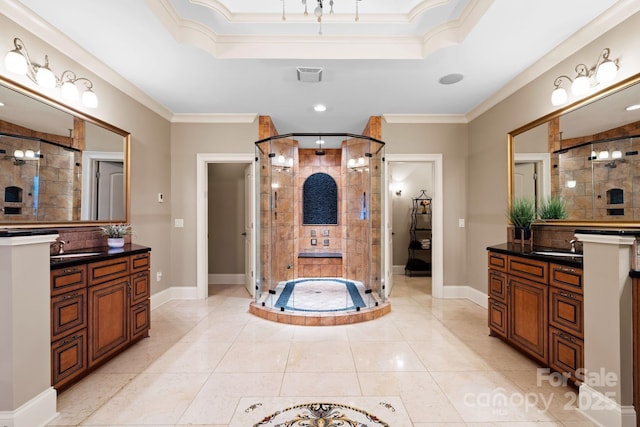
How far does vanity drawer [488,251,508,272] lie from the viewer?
112 inches

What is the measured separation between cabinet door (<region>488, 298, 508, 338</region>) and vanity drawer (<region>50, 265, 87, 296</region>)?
3451 mm

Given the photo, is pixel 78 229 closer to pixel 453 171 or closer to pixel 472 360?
pixel 472 360

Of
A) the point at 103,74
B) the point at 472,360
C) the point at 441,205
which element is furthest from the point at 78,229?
the point at 441,205

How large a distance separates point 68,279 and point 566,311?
3.40 m

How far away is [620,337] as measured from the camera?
166 cm

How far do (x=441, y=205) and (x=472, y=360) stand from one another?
8.09ft

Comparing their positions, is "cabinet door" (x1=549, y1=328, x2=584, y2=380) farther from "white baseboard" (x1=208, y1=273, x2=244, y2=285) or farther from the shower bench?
"white baseboard" (x1=208, y1=273, x2=244, y2=285)

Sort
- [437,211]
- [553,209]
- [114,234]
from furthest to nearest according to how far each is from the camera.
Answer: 1. [437,211]
2. [114,234]
3. [553,209]

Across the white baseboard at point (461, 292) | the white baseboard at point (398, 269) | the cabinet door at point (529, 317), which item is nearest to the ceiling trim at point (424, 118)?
the white baseboard at point (461, 292)

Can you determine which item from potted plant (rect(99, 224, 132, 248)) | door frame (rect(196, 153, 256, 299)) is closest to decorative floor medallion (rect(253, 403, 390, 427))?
potted plant (rect(99, 224, 132, 248))

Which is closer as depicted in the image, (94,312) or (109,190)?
(94,312)

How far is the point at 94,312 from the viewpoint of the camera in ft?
7.59

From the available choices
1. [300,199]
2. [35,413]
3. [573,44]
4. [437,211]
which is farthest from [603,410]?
[300,199]

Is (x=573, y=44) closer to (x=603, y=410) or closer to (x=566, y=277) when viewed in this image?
(x=566, y=277)
